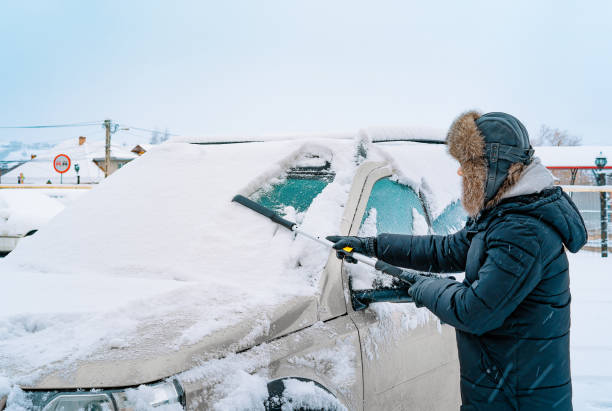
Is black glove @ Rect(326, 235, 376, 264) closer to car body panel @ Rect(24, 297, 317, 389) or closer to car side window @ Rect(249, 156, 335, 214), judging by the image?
car side window @ Rect(249, 156, 335, 214)

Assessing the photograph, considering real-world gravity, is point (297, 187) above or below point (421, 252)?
above

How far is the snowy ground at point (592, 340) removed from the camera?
13.2 feet

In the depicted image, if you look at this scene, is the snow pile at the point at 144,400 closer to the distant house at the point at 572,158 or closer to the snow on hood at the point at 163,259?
the snow on hood at the point at 163,259

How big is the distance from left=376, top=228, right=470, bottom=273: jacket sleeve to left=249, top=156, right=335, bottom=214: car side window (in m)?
0.38

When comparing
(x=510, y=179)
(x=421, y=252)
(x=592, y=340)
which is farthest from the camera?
(x=592, y=340)

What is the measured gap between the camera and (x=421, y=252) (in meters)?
2.36

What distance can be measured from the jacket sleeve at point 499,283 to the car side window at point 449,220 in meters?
1.19

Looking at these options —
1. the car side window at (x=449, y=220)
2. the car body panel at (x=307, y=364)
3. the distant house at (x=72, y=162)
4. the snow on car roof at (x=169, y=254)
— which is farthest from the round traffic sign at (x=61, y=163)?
the distant house at (x=72, y=162)

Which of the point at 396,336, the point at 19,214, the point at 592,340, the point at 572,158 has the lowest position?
the point at 19,214

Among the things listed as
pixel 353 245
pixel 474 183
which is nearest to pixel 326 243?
pixel 353 245

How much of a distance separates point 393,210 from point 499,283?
1057 mm

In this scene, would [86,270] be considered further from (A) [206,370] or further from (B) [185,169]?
(A) [206,370]

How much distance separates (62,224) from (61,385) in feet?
4.83

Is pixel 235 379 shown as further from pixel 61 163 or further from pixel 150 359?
pixel 61 163
